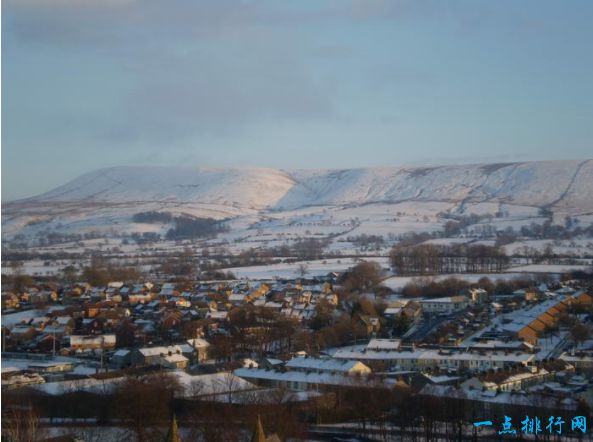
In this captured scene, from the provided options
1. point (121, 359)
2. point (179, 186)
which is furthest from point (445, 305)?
point (179, 186)

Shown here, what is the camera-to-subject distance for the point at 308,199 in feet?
209

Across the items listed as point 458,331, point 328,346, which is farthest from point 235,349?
point 458,331

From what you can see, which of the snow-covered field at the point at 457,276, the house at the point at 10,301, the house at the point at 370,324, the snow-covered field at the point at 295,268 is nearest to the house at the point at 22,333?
the house at the point at 10,301

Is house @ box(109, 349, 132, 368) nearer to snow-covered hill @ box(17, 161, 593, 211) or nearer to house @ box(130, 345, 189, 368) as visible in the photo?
house @ box(130, 345, 189, 368)

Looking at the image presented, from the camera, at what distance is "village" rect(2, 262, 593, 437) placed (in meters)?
8.63

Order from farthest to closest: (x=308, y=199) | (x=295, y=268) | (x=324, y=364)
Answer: (x=308, y=199) < (x=295, y=268) < (x=324, y=364)

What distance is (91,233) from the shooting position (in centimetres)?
4288

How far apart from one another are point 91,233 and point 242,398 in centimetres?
3580

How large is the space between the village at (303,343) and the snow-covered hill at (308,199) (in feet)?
59.7

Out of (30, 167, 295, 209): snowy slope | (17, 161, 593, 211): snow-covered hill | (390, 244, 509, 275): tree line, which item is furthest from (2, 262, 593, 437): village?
(30, 167, 295, 209): snowy slope

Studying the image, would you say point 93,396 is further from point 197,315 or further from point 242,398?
point 197,315

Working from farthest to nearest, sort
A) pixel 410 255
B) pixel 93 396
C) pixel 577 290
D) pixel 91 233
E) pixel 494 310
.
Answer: pixel 91 233 → pixel 410 255 → pixel 577 290 → pixel 494 310 → pixel 93 396

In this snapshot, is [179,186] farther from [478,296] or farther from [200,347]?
[200,347]

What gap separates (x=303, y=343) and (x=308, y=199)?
168 feet
